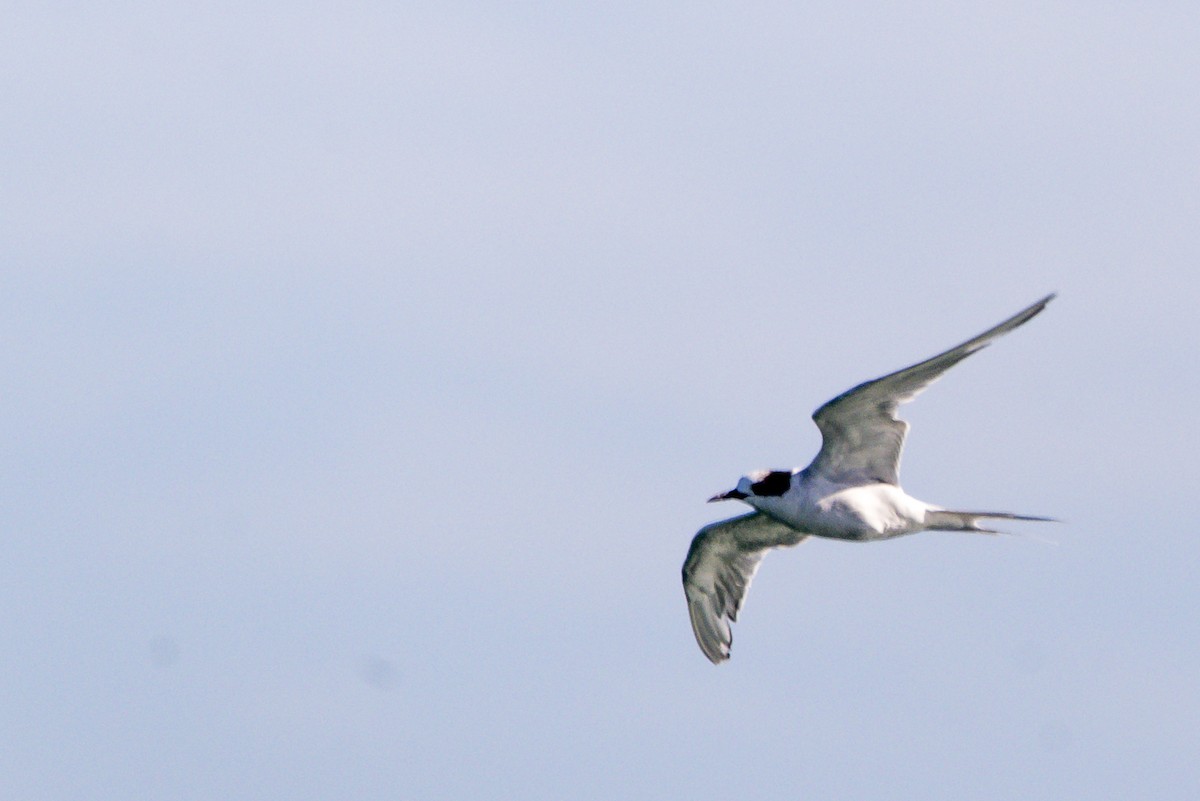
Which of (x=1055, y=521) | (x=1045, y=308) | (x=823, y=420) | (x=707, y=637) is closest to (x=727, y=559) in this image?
(x=707, y=637)

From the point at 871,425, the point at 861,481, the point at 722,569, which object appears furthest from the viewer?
the point at 722,569

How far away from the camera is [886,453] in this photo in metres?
19.5

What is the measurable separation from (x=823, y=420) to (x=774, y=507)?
4.96 ft

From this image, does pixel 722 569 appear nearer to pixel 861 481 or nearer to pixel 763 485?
pixel 763 485

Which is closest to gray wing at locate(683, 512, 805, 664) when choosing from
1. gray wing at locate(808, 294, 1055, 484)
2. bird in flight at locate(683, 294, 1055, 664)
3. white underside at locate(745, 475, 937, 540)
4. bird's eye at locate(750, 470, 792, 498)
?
bird in flight at locate(683, 294, 1055, 664)

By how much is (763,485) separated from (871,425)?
1.66m

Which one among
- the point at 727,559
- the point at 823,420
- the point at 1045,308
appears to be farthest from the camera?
the point at 727,559

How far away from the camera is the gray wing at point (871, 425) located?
18.3 meters

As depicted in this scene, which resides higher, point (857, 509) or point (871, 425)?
point (871, 425)

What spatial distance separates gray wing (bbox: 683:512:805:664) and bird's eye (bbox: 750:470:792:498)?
1.88 m

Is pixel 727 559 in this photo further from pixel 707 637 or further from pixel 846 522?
pixel 846 522

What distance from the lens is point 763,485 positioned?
20.4 metres

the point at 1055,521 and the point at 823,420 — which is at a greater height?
the point at 823,420

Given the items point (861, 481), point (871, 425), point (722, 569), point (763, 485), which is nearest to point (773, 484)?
point (763, 485)
